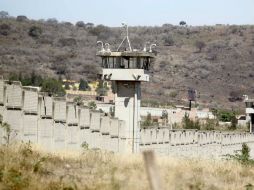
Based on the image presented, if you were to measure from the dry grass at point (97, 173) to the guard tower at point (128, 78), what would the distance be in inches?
1010

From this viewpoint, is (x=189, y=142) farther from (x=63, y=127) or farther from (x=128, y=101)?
(x=63, y=127)

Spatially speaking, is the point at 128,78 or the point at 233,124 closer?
the point at 128,78

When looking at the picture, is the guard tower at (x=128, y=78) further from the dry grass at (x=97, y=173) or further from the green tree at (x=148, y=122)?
the green tree at (x=148, y=122)

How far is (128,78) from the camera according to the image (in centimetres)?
4478

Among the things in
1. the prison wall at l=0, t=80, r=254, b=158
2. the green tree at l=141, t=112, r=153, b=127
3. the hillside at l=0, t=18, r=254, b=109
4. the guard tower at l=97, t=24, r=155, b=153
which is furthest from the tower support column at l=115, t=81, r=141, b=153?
the hillside at l=0, t=18, r=254, b=109

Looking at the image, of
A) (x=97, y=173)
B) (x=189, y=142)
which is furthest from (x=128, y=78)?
(x=97, y=173)

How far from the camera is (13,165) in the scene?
→ 44.7ft

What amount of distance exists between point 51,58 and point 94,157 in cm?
16549

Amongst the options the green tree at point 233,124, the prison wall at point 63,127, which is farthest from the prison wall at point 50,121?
the green tree at point 233,124

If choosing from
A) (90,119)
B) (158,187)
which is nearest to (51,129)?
(90,119)

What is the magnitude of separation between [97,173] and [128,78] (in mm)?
30379

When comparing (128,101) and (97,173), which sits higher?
(97,173)

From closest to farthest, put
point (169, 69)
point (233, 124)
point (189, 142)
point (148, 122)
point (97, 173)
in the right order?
point (97, 173) < point (189, 142) < point (148, 122) < point (233, 124) < point (169, 69)

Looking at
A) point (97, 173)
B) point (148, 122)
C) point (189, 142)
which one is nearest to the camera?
point (97, 173)
